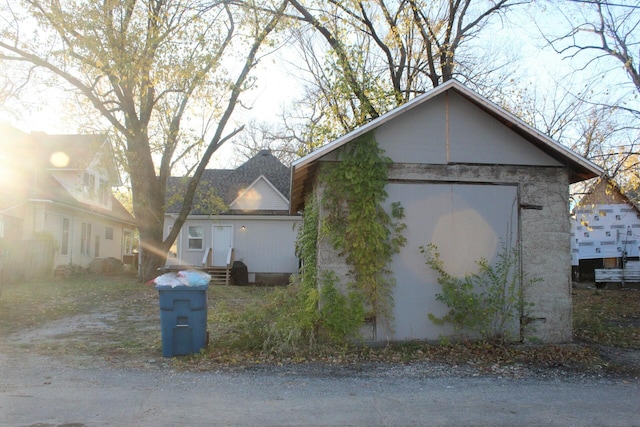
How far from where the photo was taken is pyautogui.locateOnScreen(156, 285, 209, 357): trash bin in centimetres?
834

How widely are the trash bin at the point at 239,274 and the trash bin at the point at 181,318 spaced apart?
15.0 m

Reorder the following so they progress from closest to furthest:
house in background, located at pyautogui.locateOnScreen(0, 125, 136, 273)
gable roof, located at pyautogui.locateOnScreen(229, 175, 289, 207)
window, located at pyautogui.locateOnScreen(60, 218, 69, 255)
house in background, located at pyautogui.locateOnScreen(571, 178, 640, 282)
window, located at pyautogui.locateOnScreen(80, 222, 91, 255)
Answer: house in background, located at pyautogui.locateOnScreen(0, 125, 136, 273) → window, located at pyautogui.locateOnScreen(60, 218, 69, 255) → house in background, located at pyautogui.locateOnScreen(571, 178, 640, 282) → gable roof, located at pyautogui.locateOnScreen(229, 175, 289, 207) → window, located at pyautogui.locateOnScreen(80, 222, 91, 255)

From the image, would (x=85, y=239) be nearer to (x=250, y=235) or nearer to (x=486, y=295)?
(x=250, y=235)

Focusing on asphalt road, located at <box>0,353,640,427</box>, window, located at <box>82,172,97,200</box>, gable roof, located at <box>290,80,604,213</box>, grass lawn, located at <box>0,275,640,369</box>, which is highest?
window, located at <box>82,172,97,200</box>

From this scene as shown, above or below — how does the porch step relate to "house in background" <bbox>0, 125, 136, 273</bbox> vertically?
below

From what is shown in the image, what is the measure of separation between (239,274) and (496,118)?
16.0 meters

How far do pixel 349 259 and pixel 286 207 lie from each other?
16.1 metres

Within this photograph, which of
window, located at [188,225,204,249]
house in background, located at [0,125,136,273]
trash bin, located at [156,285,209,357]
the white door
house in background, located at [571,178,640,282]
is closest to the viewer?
trash bin, located at [156,285,209,357]

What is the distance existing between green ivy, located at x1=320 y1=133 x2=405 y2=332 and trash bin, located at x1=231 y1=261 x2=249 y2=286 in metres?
14.9

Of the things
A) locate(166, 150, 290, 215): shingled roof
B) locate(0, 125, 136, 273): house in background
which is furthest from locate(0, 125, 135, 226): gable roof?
locate(166, 150, 290, 215): shingled roof

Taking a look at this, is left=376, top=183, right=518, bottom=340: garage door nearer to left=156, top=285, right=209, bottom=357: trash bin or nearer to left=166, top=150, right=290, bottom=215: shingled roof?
left=156, top=285, right=209, bottom=357: trash bin

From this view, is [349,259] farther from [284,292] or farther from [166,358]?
[166,358]

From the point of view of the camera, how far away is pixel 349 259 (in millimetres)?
8969

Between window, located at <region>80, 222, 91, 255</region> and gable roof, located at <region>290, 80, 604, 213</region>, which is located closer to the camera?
gable roof, located at <region>290, 80, 604, 213</region>
